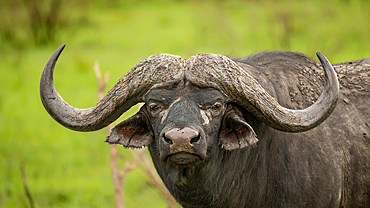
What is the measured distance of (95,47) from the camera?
48.3 ft

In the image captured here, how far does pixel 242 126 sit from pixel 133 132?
864mm

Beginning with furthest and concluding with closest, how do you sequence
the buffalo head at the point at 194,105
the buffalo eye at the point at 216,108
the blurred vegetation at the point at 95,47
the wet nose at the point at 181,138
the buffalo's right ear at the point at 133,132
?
1. the blurred vegetation at the point at 95,47
2. the buffalo's right ear at the point at 133,132
3. the buffalo eye at the point at 216,108
4. the buffalo head at the point at 194,105
5. the wet nose at the point at 181,138


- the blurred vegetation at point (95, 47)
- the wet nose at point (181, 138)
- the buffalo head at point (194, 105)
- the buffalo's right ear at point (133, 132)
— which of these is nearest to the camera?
the wet nose at point (181, 138)

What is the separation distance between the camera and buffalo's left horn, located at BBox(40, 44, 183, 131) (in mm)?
3205

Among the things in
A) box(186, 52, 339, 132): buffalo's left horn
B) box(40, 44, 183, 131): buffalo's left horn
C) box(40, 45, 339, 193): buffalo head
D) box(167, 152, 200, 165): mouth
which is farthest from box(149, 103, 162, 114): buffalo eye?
box(167, 152, 200, 165): mouth

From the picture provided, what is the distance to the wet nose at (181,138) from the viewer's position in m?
2.82

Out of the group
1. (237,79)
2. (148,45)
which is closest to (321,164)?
(237,79)

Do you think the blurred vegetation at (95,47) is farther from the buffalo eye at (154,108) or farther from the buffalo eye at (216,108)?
the buffalo eye at (216,108)

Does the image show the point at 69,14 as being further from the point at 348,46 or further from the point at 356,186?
the point at 356,186

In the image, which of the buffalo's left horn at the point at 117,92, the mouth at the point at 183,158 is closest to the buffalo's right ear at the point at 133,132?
the buffalo's left horn at the point at 117,92

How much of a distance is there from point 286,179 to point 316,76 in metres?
1.03

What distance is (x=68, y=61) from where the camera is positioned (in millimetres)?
13430

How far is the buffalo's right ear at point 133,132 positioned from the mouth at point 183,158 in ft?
1.39

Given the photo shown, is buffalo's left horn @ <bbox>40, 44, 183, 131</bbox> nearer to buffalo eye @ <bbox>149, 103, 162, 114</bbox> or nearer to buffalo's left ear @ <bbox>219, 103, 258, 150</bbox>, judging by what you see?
buffalo eye @ <bbox>149, 103, 162, 114</bbox>
